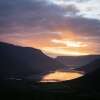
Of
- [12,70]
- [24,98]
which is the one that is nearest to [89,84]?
[24,98]

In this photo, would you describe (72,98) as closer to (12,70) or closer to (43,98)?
(43,98)

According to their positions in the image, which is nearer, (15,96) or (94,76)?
(15,96)

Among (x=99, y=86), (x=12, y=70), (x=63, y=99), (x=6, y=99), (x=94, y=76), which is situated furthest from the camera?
(x=12, y=70)

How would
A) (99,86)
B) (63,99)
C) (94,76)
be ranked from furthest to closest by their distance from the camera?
(94,76) → (99,86) → (63,99)

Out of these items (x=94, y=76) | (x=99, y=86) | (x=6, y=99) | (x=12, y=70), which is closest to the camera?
(x=6, y=99)

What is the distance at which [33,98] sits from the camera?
52094 millimetres

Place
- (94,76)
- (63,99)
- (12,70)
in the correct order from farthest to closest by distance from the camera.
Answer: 1. (12,70)
2. (94,76)
3. (63,99)

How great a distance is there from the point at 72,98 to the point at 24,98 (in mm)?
7826

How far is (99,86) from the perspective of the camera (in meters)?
85.8

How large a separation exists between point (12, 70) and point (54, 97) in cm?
13296

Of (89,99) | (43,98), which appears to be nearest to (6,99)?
(43,98)

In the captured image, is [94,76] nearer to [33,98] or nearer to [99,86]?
[99,86]

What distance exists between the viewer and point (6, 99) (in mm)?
48531

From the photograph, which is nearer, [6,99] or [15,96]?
[6,99]
